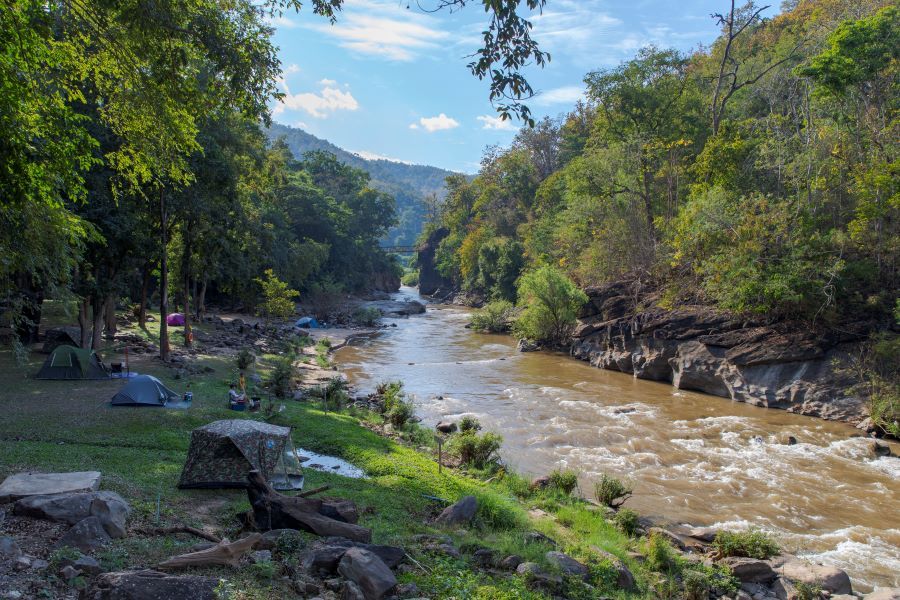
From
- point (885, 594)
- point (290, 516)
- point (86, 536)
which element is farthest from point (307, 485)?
point (885, 594)

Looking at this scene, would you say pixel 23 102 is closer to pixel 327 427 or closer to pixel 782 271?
pixel 327 427

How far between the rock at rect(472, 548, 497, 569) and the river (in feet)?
19.7

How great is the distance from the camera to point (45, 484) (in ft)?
27.1

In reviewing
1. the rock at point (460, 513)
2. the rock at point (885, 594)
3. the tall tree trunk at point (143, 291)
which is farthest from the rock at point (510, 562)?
the tall tree trunk at point (143, 291)

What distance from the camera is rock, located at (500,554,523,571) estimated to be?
8242mm

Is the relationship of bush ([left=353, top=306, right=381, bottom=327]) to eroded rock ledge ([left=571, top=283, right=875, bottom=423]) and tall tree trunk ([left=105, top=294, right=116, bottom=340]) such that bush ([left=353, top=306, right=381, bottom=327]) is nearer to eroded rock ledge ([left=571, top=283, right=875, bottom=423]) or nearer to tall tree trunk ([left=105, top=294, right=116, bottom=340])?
eroded rock ledge ([left=571, top=283, right=875, bottom=423])

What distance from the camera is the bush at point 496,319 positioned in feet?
157

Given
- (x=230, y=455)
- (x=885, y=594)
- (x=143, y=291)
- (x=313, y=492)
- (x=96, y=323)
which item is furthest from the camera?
(x=143, y=291)

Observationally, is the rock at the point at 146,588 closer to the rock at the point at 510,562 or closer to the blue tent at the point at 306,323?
the rock at the point at 510,562

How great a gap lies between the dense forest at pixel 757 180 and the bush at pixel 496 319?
16.2ft

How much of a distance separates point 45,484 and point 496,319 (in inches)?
1618

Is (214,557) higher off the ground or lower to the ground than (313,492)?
higher

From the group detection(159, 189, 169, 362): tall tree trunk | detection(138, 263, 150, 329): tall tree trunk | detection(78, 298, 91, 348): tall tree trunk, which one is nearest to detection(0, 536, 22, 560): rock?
detection(159, 189, 169, 362): tall tree trunk

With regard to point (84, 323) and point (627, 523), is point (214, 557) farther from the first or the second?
point (84, 323)
